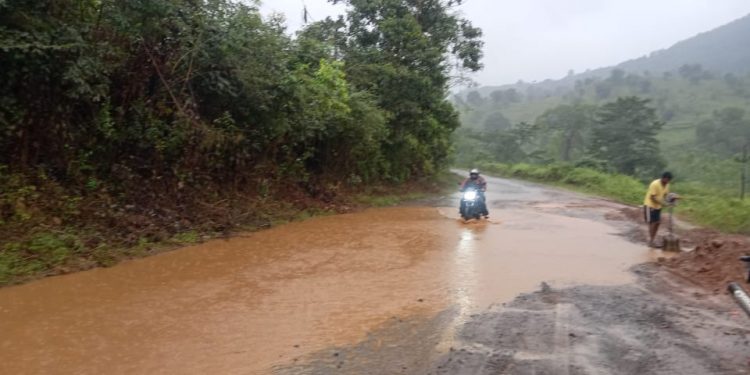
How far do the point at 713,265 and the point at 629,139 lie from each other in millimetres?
35776

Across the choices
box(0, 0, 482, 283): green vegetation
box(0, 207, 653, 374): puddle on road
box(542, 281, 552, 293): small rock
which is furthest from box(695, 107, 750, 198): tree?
box(542, 281, 552, 293): small rock

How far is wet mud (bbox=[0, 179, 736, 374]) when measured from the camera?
17.5ft

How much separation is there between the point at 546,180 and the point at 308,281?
105ft

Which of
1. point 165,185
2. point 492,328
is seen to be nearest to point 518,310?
point 492,328

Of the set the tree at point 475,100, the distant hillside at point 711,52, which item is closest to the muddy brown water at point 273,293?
the tree at point 475,100

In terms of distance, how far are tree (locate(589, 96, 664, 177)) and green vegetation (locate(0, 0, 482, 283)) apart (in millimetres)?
28895

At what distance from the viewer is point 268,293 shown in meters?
7.71

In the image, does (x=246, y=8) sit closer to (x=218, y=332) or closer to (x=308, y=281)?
(x=308, y=281)

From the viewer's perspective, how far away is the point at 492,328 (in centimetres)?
614

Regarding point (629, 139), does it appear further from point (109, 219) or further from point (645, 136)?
A: point (109, 219)

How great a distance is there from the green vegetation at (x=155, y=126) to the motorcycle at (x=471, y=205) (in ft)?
12.8

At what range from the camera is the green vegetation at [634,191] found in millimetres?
14969

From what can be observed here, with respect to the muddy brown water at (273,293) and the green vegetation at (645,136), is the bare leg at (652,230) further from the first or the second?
the green vegetation at (645,136)

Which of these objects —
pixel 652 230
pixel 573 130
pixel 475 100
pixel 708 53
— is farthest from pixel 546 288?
pixel 708 53
